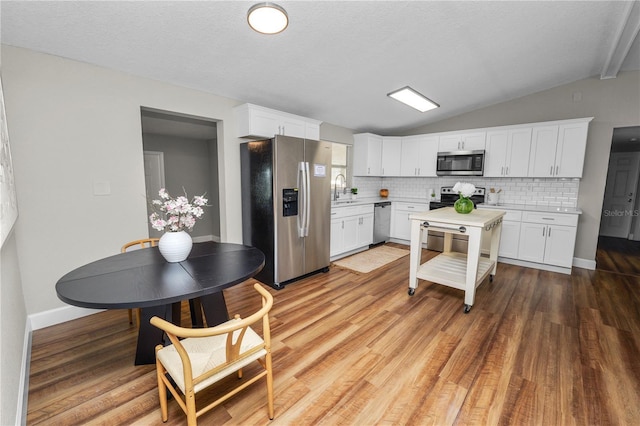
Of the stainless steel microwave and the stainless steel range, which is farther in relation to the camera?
the stainless steel range

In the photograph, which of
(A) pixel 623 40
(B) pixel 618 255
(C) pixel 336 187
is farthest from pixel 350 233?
(B) pixel 618 255

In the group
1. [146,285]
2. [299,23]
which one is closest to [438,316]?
[146,285]

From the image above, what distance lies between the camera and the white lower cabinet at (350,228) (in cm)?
436

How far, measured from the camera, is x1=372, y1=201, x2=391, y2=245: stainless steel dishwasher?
5.28m

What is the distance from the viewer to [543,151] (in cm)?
422

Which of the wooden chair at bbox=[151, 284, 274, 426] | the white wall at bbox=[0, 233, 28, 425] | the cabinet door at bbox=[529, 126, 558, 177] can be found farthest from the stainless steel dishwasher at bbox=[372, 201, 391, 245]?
the white wall at bbox=[0, 233, 28, 425]

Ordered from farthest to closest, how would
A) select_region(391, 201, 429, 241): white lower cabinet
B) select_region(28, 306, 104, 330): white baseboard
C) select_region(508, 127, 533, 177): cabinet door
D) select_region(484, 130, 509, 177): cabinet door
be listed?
select_region(391, 201, 429, 241): white lower cabinet → select_region(484, 130, 509, 177): cabinet door → select_region(508, 127, 533, 177): cabinet door → select_region(28, 306, 104, 330): white baseboard

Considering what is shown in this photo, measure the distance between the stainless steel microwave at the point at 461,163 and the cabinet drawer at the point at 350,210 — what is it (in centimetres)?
150

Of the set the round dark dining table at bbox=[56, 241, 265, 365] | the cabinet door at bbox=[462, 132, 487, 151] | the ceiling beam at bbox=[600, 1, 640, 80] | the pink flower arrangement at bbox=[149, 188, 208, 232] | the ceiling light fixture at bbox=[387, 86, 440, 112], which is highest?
the ceiling beam at bbox=[600, 1, 640, 80]

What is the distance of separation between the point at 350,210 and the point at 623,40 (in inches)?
147

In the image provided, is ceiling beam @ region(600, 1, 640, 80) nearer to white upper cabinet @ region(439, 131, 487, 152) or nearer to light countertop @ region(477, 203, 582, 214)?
white upper cabinet @ region(439, 131, 487, 152)

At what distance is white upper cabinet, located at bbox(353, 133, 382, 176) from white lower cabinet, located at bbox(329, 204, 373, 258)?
879 mm

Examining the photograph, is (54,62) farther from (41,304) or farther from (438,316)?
(438,316)

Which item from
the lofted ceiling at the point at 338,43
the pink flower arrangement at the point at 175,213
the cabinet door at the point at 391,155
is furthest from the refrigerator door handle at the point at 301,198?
the cabinet door at the point at 391,155
